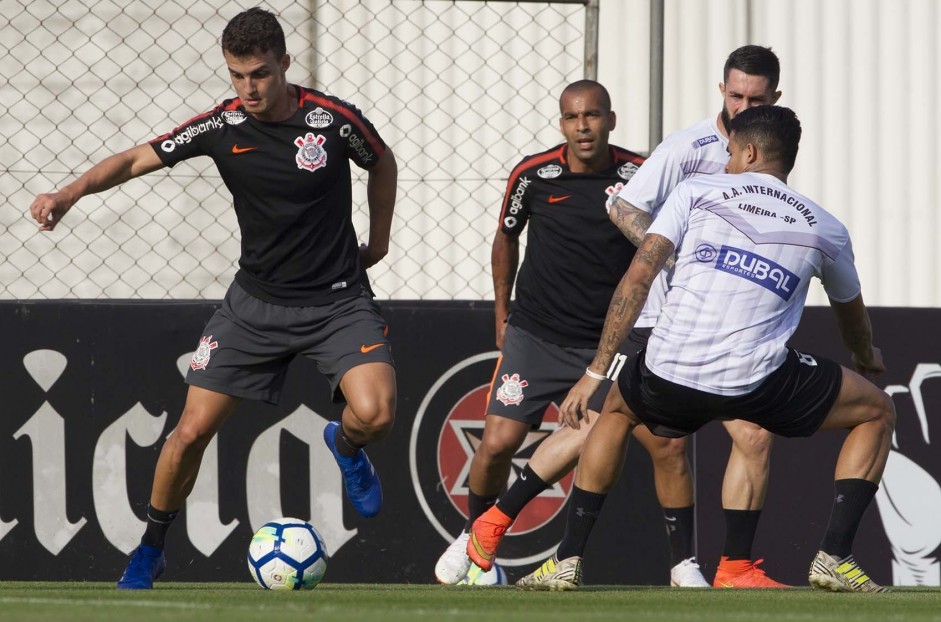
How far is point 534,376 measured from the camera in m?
6.78

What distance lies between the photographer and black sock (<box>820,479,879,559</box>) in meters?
5.38

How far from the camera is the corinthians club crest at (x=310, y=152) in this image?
6086 millimetres

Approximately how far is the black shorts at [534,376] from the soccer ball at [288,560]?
127 cm

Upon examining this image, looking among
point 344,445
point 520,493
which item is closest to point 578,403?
point 520,493

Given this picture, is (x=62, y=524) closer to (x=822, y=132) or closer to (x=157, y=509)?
(x=157, y=509)

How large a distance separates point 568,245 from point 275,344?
1470 mm

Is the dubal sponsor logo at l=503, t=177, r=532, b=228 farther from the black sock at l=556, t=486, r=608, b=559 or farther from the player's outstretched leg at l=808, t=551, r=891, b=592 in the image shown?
the player's outstretched leg at l=808, t=551, r=891, b=592

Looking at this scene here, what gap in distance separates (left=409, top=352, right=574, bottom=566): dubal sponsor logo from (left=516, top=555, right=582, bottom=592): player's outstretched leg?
197 centimetres

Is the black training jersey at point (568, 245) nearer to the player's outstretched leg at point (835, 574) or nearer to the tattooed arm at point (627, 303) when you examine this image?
the tattooed arm at point (627, 303)

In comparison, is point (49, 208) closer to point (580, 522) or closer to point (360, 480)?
point (360, 480)

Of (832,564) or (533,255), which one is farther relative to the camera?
(533,255)

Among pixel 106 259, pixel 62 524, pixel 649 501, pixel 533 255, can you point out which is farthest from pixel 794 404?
pixel 106 259

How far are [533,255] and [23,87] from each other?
3.43m

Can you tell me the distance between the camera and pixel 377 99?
8.62 m
